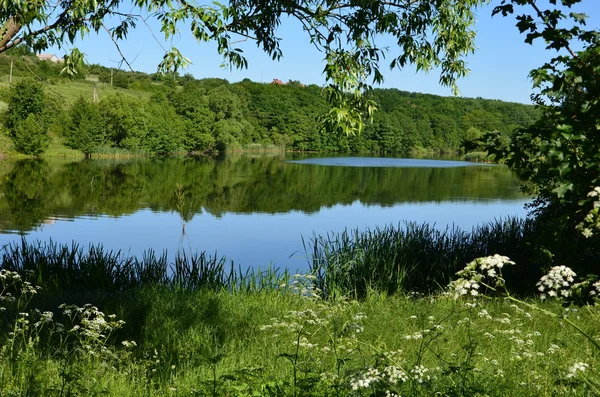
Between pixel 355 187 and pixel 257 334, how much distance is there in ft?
92.3

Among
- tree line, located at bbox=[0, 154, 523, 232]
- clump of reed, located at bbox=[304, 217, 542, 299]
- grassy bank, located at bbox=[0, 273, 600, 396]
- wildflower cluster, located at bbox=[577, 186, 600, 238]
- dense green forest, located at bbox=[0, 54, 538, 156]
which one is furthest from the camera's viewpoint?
dense green forest, located at bbox=[0, 54, 538, 156]

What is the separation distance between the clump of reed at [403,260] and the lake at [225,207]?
251 centimetres

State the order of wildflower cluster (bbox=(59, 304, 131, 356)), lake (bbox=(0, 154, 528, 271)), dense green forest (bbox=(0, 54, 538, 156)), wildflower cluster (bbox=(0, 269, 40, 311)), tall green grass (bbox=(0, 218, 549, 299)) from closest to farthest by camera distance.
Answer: wildflower cluster (bbox=(59, 304, 131, 356)) → wildflower cluster (bbox=(0, 269, 40, 311)) → tall green grass (bbox=(0, 218, 549, 299)) → lake (bbox=(0, 154, 528, 271)) → dense green forest (bbox=(0, 54, 538, 156))

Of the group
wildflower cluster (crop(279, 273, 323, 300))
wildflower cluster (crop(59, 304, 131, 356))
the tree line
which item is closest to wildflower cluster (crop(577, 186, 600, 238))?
wildflower cluster (crop(59, 304, 131, 356))

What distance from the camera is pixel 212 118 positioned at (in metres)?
76.2

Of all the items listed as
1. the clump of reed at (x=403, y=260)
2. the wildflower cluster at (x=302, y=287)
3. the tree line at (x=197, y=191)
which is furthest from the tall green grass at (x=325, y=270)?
the tree line at (x=197, y=191)

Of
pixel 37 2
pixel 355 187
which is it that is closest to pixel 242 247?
pixel 37 2

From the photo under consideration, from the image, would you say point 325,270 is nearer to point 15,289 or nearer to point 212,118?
point 15,289

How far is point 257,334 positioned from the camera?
17.9 ft

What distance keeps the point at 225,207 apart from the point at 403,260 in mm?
14868

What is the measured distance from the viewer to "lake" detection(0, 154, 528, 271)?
51.7 ft

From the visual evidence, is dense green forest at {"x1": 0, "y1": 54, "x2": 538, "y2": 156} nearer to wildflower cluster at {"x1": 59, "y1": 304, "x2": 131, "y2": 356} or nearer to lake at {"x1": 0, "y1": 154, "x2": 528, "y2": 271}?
wildflower cluster at {"x1": 59, "y1": 304, "x2": 131, "y2": 356}

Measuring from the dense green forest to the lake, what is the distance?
374 centimetres

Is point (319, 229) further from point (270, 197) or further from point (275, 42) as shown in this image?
point (275, 42)
